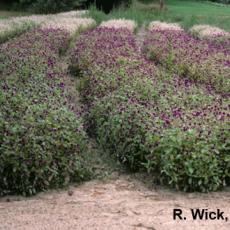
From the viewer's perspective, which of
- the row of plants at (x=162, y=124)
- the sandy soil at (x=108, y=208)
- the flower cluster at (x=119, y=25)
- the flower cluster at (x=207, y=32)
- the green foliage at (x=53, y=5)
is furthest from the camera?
the green foliage at (x=53, y=5)

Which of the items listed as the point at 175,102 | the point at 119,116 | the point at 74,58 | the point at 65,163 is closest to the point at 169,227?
the point at 65,163

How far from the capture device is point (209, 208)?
5055 mm

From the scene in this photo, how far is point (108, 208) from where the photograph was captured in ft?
16.8

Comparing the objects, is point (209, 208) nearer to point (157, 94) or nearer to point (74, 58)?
point (157, 94)

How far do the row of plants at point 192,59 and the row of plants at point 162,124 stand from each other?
766 millimetres

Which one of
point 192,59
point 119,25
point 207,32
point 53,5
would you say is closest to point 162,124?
point 192,59

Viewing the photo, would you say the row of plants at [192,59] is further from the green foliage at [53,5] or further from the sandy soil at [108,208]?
the green foliage at [53,5]

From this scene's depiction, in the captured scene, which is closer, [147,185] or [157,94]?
[147,185]

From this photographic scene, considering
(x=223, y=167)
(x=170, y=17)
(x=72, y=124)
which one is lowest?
(x=223, y=167)

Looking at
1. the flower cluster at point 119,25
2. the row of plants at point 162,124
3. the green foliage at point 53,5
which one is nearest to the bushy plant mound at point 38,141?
the row of plants at point 162,124

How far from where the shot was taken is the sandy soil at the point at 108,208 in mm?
4676

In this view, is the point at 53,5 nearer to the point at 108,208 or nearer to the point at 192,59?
the point at 192,59

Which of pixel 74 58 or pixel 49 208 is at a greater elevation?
pixel 74 58

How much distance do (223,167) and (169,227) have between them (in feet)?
3.99
